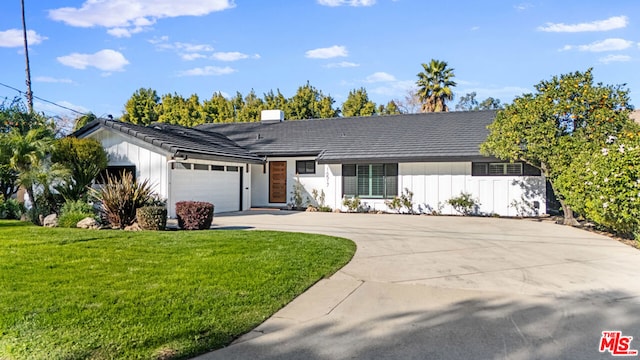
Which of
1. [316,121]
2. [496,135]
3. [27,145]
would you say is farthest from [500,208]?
[27,145]

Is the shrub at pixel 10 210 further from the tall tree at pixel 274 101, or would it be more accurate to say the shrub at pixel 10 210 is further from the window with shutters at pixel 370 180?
the tall tree at pixel 274 101

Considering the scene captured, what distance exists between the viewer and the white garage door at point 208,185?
13.9 m

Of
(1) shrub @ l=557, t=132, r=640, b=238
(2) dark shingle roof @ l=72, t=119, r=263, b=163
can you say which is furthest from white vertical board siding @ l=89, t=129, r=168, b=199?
(1) shrub @ l=557, t=132, r=640, b=238

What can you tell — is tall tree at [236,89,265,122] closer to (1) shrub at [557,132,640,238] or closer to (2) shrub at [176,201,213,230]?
(2) shrub at [176,201,213,230]

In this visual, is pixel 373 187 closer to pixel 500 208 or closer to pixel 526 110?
pixel 500 208

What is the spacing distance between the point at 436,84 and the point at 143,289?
2794 centimetres

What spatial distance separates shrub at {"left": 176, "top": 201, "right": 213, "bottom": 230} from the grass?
5.87ft

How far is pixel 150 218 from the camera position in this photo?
32.2ft

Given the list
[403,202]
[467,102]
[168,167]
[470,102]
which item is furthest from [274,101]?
[470,102]

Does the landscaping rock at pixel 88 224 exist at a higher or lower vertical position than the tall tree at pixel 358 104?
lower

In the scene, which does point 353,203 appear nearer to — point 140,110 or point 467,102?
point 140,110

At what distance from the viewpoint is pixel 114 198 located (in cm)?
1017

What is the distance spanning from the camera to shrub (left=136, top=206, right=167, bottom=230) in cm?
982

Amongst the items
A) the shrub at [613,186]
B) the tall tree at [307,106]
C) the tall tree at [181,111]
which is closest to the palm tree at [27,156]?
the shrub at [613,186]
